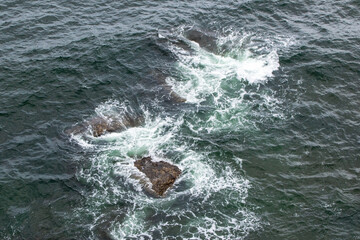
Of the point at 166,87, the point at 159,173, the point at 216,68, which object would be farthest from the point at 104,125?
the point at 216,68

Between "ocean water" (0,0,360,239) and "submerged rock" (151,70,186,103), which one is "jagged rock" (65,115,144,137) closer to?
"ocean water" (0,0,360,239)

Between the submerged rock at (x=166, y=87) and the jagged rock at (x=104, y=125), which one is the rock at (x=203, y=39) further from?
the jagged rock at (x=104, y=125)

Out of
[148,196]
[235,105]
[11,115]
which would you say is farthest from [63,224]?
[235,105]

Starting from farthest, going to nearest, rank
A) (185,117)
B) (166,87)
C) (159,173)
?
1. (166,87)
2. (185,117)
3. (159,173)

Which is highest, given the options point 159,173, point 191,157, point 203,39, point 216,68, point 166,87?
point 203,39

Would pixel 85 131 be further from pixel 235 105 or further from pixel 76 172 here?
pixel 235 105

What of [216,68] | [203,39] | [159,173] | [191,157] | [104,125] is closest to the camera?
[159,173]

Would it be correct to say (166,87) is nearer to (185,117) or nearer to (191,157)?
(185,117)

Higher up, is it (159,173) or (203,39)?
(203,39)
